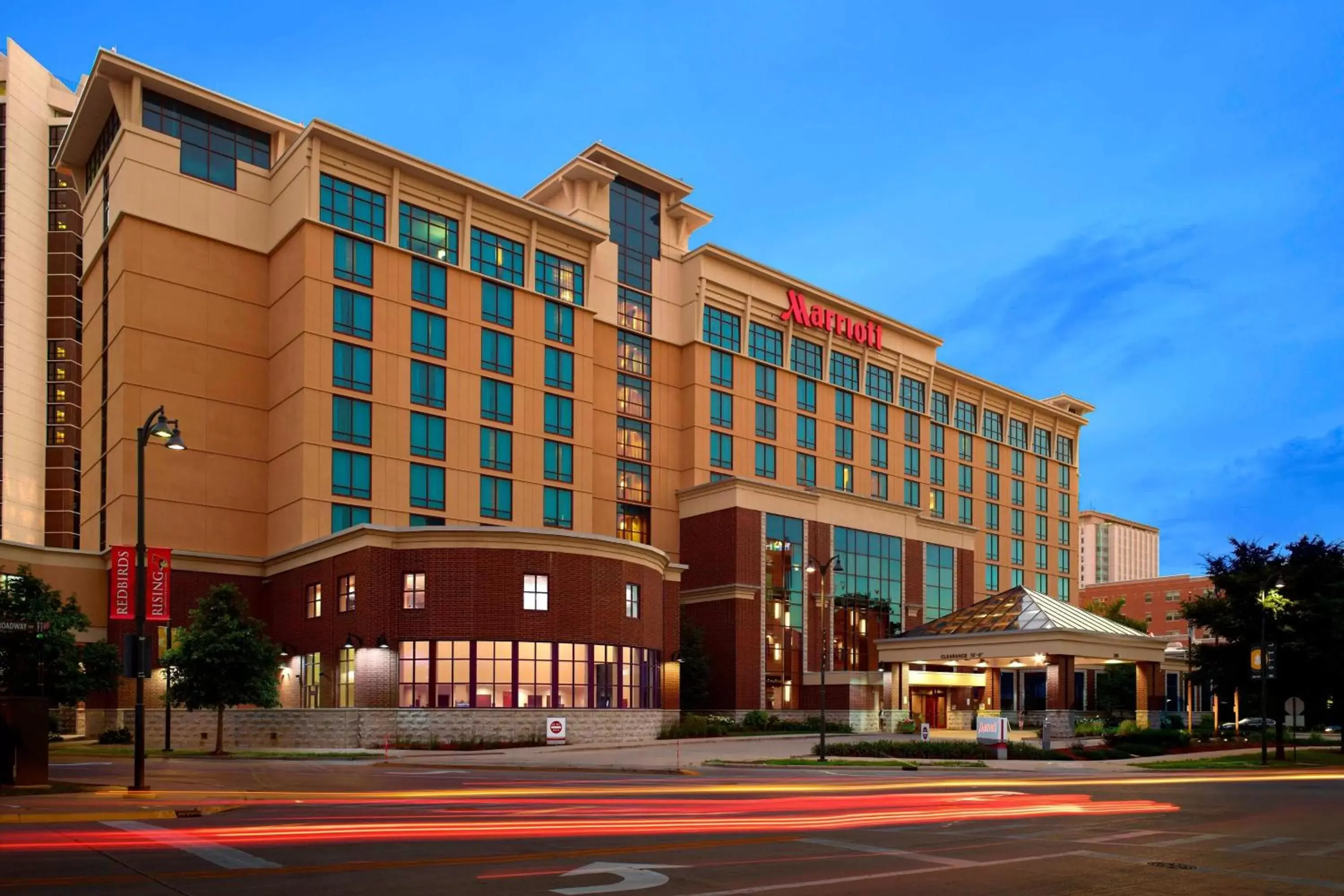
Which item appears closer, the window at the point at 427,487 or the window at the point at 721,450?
the window at the point at 427,487

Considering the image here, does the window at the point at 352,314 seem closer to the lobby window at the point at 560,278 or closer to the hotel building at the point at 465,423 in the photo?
the hotel building at the point at 465,423

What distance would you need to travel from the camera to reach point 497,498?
69.9 m

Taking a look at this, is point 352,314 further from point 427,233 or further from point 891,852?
point 891,852

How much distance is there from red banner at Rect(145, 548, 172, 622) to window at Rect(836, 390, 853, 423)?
5405 cm

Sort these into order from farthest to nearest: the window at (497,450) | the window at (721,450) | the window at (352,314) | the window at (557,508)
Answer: the window at (721,450)
the window at (557,508)
the window at (497,450)
the window at (352,314)

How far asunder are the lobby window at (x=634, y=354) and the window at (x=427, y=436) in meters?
15.4

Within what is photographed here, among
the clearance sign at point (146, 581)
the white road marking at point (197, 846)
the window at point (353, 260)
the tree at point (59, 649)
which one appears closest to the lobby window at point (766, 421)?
the window at point (353, 260)

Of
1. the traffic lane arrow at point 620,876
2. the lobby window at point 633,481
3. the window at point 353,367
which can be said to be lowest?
the traffic lane arrow at point 620,876

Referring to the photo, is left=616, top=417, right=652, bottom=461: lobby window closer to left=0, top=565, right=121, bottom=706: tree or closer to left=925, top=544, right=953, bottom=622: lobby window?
left=925, top=544, right=953, bottom=622: lobby window

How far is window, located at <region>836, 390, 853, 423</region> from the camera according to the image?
91.6 m

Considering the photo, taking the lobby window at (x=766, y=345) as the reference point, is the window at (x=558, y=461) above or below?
below

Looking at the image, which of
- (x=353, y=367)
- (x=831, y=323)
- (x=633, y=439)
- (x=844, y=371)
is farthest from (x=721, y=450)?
→ (x=353, y=367)

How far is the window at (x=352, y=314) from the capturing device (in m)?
64.2

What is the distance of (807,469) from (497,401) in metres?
27.5
